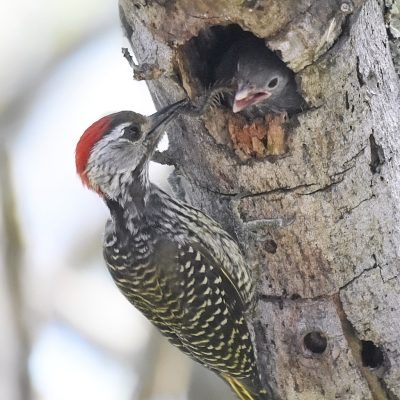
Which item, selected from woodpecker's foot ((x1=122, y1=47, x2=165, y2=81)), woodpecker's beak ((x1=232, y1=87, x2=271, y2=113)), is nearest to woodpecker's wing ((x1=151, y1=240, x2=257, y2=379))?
woodpecker's beak ((x1=232, y1=87, x2=271, y2=113))

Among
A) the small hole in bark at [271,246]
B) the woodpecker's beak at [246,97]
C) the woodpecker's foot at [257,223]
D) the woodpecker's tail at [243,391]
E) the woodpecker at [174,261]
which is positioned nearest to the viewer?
→ the woodpecker's beak at [246,97]

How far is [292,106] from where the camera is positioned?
2.96 m

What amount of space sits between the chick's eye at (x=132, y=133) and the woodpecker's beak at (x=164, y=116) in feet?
0.17

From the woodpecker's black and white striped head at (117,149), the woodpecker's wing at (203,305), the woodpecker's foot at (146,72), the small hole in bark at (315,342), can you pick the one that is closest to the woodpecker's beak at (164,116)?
the woodpecker's black and white striped head at (117,149)

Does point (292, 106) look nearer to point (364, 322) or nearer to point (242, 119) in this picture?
point (242, 119)

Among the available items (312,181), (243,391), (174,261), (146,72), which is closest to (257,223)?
(312,181)

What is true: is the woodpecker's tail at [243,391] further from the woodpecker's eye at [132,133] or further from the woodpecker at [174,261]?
the woodpecker's eye at [132,133]

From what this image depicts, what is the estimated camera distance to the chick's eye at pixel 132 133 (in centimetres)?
337

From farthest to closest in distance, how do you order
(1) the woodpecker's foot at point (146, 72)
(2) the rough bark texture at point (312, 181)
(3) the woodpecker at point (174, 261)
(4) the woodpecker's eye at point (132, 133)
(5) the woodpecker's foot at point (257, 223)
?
(3) the woodpecker at point (174, 261), (4) the woodpecker's eye at point (132, 133), (5) the woodpecker's foot at point (257, 223), (1) the woodpecker's foot at point (146, 72), (2) the rough bark texture at point (312, 181)

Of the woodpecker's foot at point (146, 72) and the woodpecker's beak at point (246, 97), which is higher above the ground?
the woodpecker's foot at point (146, 72)

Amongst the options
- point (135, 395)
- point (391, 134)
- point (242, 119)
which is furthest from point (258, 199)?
point (135, 395)

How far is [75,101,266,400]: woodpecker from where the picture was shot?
137 inches

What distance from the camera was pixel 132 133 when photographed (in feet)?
11.1

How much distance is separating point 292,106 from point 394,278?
912 mm
